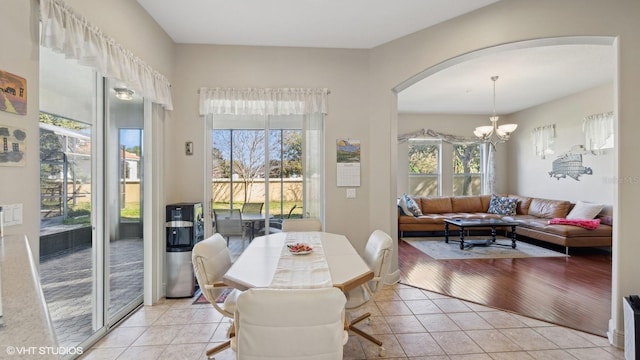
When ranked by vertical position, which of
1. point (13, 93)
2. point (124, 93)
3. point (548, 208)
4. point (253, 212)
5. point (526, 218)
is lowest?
point (526, 218)

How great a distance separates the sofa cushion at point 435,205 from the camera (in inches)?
271

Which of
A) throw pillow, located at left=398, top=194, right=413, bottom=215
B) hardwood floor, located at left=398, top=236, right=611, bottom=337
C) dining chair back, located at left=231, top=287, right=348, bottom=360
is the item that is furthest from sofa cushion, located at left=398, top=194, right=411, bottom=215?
dining chair back, located at left=231, top=287, right=348, bottom=360

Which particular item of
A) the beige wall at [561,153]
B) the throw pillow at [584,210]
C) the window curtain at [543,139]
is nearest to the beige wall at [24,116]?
the beige wall at [561,153]

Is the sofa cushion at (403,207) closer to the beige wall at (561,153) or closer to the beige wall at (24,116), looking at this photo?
the beige wall at (561,153)

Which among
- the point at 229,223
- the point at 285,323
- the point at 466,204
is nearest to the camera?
the point at 285,323

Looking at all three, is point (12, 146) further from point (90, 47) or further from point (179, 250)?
point (179, 250)

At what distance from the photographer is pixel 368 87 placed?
380cm

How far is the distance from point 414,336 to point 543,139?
6217 mm

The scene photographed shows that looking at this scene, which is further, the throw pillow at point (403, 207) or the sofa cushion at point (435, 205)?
the sofa cushion at point (435, 205)

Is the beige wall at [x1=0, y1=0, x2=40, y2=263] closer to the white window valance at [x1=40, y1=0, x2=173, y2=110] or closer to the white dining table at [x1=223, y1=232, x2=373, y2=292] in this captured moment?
the white window valance at [x1=40, y1=0, x2=173, y2=110]

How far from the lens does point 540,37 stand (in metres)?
2.61

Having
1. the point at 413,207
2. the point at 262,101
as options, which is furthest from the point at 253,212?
the point at 413,207

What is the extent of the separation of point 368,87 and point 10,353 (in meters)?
3.74

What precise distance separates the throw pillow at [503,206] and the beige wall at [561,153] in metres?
0.67
